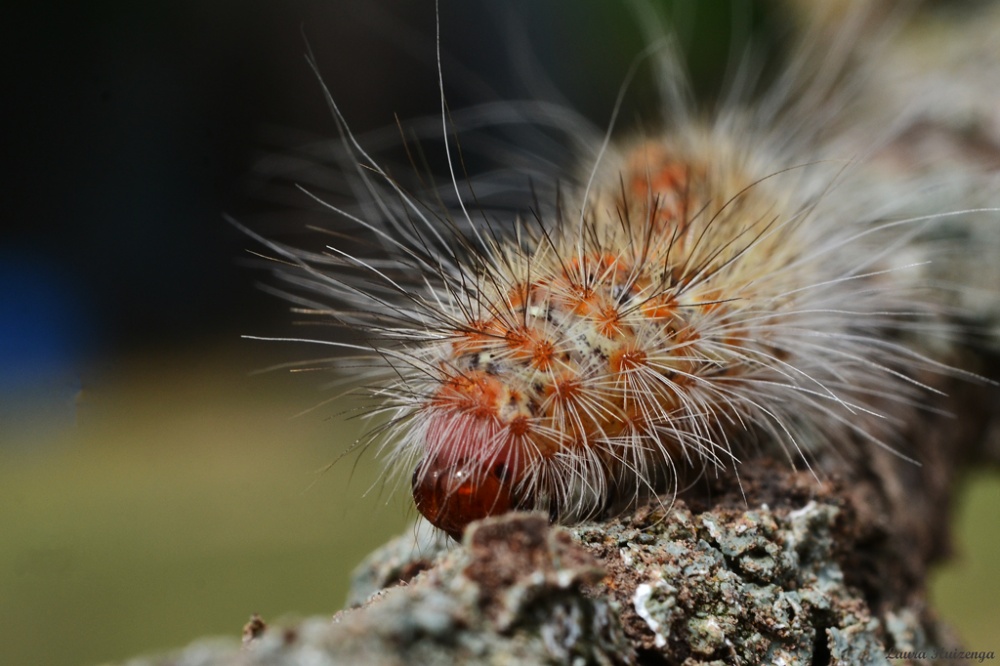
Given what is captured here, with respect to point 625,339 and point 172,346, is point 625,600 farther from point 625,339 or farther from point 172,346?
point 172,346

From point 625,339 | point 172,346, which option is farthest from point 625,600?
point 172,346

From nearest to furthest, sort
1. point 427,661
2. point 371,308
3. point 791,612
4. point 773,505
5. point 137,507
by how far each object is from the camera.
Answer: point 427,661 < point 791,612 < point 773,505 < point 371,308 < point 137,507

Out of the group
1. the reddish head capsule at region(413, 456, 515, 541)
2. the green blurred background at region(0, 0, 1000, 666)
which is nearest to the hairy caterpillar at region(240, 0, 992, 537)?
the reddish head capsule at region(413, 456, 515, 541)

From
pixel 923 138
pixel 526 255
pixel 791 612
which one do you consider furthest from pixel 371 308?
pixel 923 138

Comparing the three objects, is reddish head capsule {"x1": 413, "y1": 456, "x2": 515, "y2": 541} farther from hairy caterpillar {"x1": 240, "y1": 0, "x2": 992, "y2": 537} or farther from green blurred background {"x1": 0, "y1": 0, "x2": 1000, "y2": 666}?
green blurred background {"x1": 0, "y1": 0, "x2": 1000, "y2": 666}

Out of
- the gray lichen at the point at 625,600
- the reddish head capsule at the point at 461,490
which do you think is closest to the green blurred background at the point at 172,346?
the reddish head capsule at the point at 461,490

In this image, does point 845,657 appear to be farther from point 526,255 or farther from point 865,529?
point 526,255
